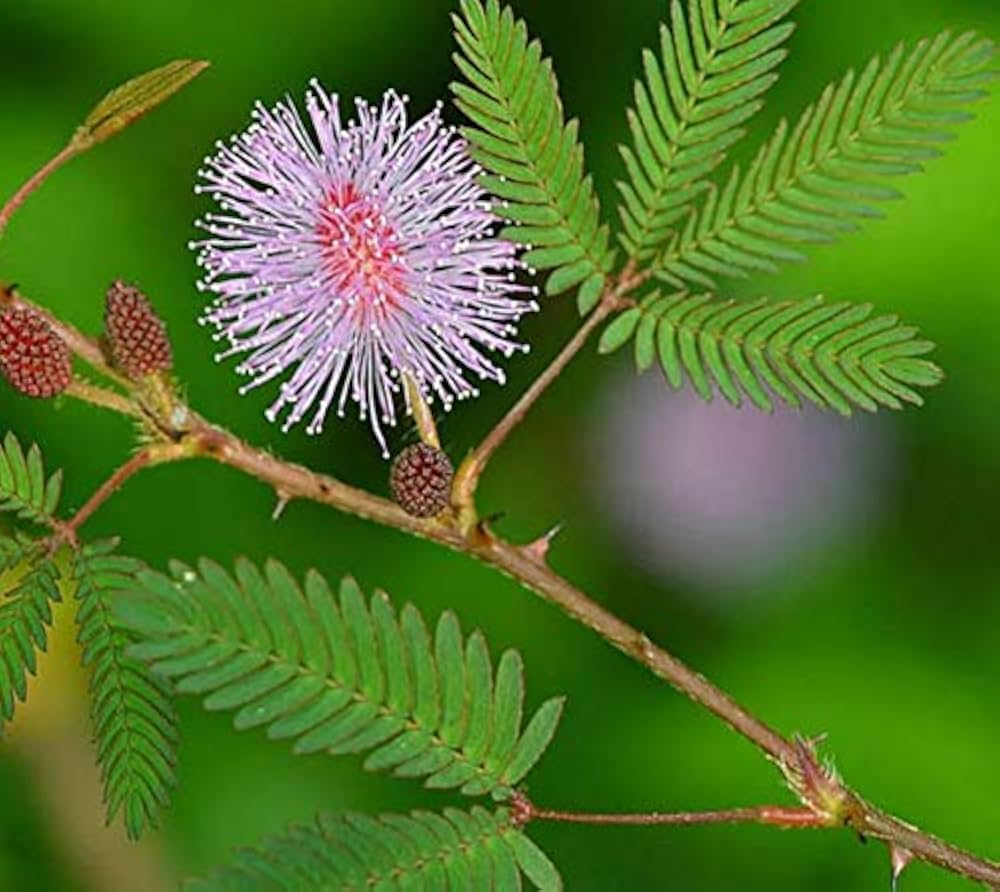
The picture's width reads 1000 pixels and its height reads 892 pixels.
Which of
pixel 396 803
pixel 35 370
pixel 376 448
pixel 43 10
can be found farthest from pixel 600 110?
pixel 35 370

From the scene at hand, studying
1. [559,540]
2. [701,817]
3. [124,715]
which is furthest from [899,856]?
[559,540]

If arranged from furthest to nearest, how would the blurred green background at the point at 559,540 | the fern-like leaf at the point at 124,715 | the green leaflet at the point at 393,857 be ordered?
1. the blurred green background at the point at 559,540
2. the fern-like leaf at the point at 124,715
3. the green leaflet at the point at 393,857

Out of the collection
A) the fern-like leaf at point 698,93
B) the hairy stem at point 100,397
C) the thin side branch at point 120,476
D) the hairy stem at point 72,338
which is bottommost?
the thin side branch at point 120,476

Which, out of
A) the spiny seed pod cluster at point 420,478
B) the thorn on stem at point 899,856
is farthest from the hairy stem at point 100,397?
the thorn on stem at point 899,856

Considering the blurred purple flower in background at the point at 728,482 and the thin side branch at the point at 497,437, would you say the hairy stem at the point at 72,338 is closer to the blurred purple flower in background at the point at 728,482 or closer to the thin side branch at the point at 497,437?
the thin side branch at the point at 497,437

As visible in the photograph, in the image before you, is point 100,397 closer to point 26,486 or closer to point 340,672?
point 26,486
